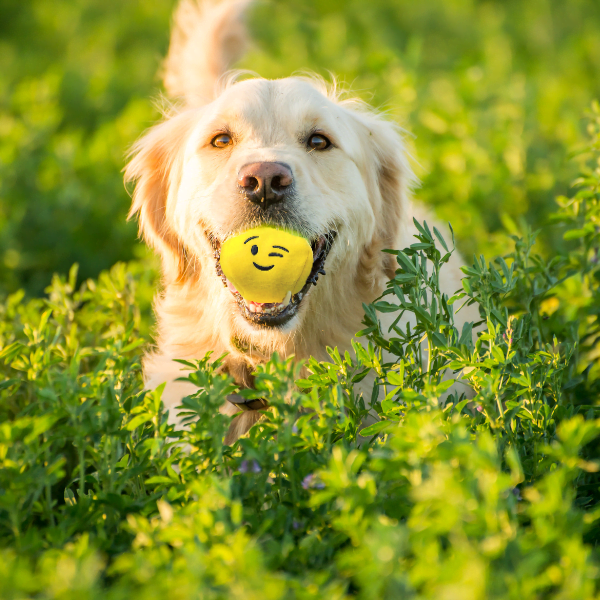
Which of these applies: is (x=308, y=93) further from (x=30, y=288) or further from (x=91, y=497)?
(x=30, y=288)

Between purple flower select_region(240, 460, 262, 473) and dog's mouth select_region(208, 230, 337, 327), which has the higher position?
dog's mouth select_region(208, 230, 337, 327)

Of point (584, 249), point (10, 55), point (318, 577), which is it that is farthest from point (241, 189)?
point (10, 55)

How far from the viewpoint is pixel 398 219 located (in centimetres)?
337

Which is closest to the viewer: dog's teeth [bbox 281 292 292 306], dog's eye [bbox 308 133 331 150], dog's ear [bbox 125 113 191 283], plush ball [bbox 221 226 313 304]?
plush ball [bbox 221 226 313 304]

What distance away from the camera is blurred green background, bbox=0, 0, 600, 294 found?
4738 millimetres

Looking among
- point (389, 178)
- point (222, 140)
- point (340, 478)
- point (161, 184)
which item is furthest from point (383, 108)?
point (340, 478)

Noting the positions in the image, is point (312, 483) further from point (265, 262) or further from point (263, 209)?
point (263, 209)

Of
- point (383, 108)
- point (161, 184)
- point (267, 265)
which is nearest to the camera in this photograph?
point (267, 265)

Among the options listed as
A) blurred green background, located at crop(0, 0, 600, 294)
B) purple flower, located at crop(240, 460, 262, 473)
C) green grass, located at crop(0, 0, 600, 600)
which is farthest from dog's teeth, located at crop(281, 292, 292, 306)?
blurred green background, located at crop(0, 0, 600, 294)

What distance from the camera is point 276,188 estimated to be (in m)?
2.68

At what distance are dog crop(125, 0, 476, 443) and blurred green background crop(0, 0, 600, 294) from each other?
0.57 m

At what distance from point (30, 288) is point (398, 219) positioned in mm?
2570

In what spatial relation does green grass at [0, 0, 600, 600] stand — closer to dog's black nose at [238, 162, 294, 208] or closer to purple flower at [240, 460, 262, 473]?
purple flower at [240, 460, 262, 473]

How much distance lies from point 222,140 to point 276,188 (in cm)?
49
